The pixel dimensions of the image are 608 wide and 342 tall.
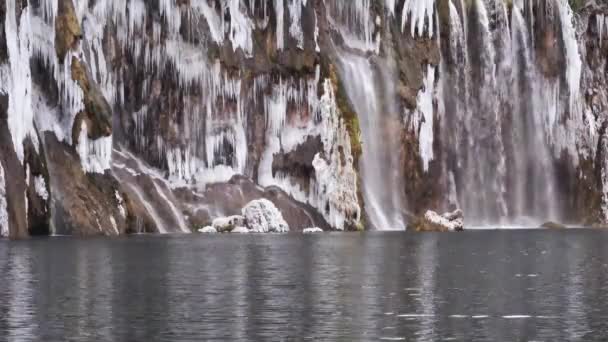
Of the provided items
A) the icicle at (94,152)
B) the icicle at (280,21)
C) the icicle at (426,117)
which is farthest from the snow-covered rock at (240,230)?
the icicle at (426,117)

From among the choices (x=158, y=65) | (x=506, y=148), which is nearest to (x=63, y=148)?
(x=158, y=65)

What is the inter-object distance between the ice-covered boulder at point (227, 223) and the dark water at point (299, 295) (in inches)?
1449

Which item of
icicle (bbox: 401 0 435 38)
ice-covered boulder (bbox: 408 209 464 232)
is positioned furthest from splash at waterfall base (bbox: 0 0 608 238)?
ice-covered boulder (bbox: 408 209 464 232)

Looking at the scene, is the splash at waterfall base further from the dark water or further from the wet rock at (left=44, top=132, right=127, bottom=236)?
the dark water

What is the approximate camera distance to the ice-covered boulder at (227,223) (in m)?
104

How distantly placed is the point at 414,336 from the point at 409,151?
9785 centimetres

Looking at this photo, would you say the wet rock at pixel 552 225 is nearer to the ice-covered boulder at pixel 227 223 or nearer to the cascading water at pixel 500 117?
the cascading water at pixel 500 117

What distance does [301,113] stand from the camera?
371 ft

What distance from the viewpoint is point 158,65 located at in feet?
349

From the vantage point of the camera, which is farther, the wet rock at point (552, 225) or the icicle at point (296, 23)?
the wet rock at point (552, 225)

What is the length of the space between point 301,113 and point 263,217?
1171 cm

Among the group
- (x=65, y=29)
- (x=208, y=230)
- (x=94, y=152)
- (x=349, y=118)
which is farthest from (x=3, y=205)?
(x=349, y=118)

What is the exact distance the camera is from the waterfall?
397ft

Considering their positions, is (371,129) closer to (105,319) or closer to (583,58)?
(583,58)
